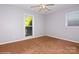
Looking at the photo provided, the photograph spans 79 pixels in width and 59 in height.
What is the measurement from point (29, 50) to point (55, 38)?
535mm

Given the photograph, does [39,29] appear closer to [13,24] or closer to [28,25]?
[28,25]

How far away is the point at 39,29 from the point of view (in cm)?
222

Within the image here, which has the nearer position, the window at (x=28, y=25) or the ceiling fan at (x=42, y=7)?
the ceiling fan at (x=42, y=7)

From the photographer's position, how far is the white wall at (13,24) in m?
2.04

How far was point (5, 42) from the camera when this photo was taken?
196 cm

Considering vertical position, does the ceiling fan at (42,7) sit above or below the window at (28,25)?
above

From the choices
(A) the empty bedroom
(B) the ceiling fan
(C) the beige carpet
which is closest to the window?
(A) the empty bedroom

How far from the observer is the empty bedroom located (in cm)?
196

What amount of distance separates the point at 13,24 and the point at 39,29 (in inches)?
19.6

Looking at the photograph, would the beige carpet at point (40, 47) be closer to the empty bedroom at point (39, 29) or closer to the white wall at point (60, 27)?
the empty bedroom at point (39, 29)

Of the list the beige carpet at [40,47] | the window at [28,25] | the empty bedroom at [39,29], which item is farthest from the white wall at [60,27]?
the window at [28,25]

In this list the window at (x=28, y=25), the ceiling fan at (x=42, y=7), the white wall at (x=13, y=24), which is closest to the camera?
the ceiling fan at (x=42, y=7)
